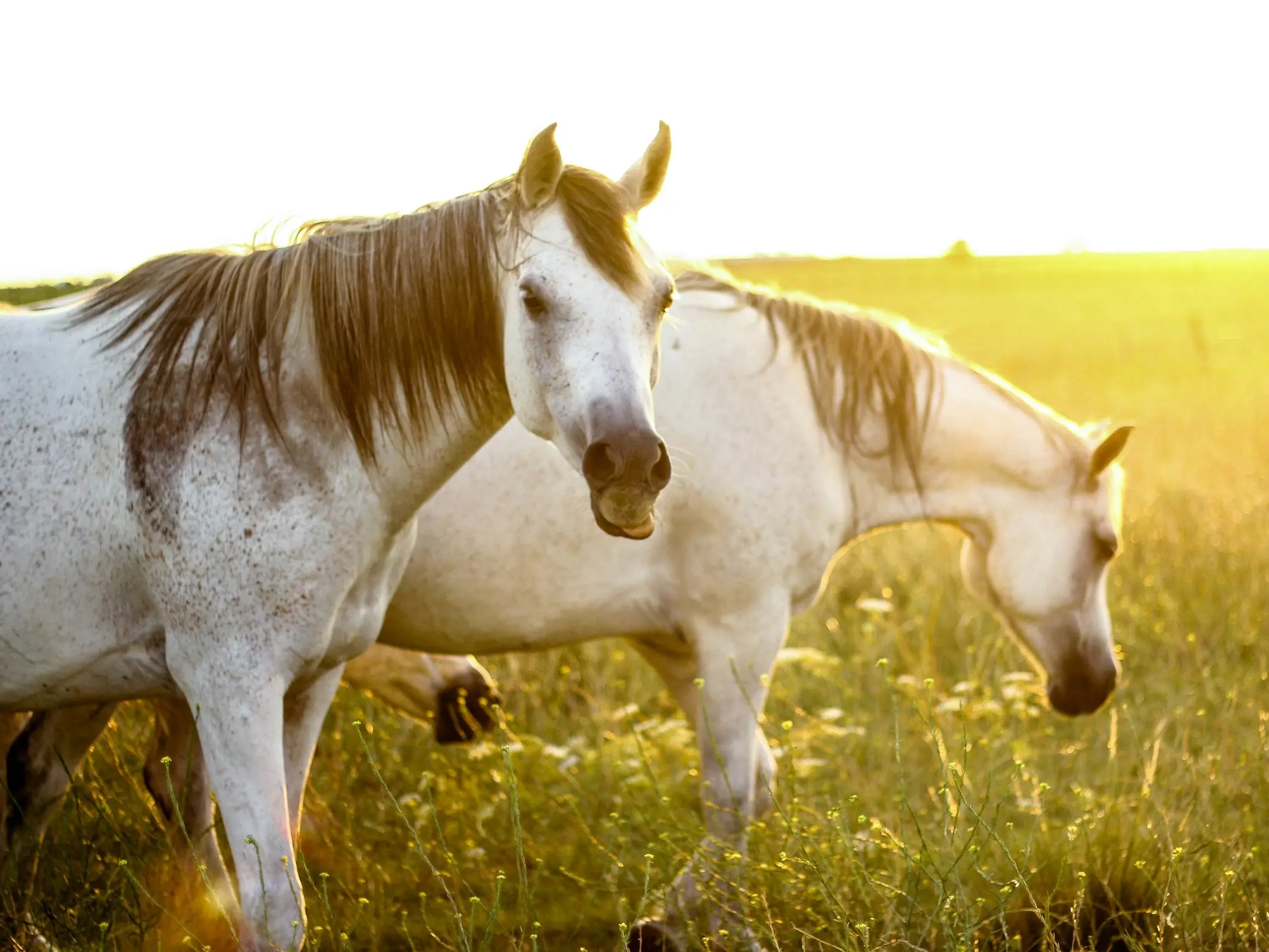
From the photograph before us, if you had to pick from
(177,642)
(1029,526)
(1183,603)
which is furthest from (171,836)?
(1183,603)

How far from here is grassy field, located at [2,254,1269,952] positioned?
305cm

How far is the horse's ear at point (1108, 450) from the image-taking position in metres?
4.18

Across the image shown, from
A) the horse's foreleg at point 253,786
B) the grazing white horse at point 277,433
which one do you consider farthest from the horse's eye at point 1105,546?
the horse's foreleg at point 253,786

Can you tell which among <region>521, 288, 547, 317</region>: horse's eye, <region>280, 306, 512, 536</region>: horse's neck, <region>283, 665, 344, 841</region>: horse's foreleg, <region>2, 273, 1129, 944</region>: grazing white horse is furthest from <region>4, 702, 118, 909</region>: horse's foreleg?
<region>521, 288, 547, 317</region>: horse's eye

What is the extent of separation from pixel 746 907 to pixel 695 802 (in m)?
1.68

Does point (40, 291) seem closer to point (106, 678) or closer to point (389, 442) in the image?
point (106, 678)

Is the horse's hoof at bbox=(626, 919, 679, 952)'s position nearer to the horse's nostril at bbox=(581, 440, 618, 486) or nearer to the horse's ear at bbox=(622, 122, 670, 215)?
the horse's nostril at bbox=(581, 440, 618, 486)

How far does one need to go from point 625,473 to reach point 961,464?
2292mm

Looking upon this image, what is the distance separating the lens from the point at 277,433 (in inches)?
108

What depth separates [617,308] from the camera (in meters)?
2.54

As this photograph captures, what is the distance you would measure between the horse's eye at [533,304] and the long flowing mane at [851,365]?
5.55ft

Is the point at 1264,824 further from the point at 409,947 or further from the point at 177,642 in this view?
the point at 177,642

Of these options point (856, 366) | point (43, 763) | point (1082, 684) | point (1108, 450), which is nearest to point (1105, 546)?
point (1108, 450)

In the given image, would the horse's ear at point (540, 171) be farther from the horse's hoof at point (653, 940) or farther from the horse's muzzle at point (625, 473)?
the horse's hoof at point (653, 940)
